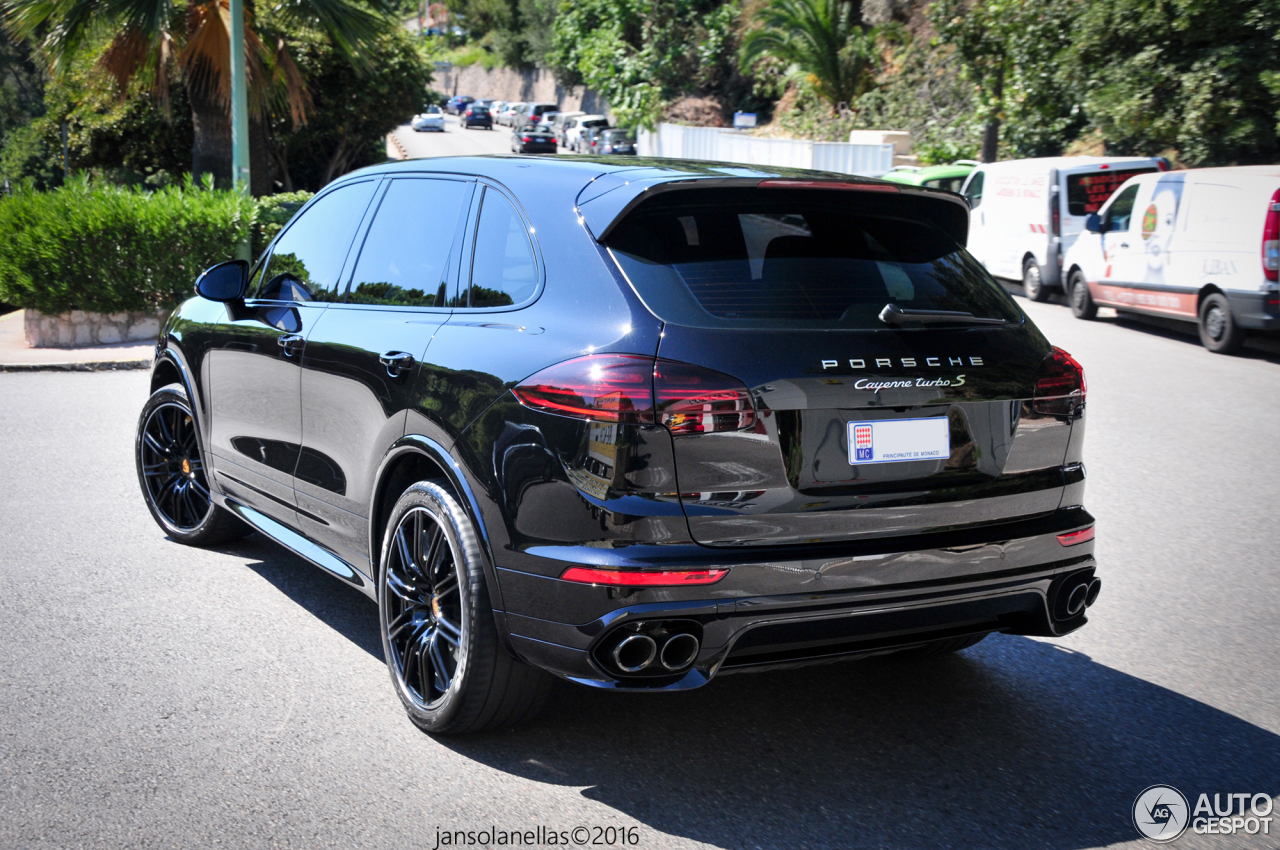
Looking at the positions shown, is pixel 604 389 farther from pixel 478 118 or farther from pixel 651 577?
pixel 478 118

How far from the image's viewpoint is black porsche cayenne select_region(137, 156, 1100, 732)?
316 cm

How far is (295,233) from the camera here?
17.2 feet

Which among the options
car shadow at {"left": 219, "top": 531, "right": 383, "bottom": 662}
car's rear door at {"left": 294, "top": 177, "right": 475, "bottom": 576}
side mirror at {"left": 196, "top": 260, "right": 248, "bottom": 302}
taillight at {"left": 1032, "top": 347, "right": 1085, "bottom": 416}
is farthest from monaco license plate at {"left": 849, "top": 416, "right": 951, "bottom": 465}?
side mirror at {"left": 196, "top": 260, "right": 248, "bottom": 302}

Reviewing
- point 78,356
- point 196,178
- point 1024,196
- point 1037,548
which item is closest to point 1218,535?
point 1037,548

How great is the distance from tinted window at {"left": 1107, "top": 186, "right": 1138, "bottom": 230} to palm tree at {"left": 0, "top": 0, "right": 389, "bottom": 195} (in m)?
10.2

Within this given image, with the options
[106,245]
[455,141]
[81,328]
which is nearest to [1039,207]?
[106,245]

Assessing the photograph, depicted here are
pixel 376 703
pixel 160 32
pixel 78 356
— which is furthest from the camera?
pixel 160 32

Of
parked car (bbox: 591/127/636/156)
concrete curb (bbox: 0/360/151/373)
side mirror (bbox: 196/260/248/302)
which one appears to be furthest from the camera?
parked car (bbox: 591/127/636/156)

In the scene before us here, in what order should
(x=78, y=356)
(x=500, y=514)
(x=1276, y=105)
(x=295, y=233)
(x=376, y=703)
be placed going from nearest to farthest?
(x=500, y=514) → (x=376, y=703) → (x=295, y=233) → (x=78, y=356) → (x=1276, y=105)

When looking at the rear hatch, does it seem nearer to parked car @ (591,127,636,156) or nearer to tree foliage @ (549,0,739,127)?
parked car @ (591,127,636,156)

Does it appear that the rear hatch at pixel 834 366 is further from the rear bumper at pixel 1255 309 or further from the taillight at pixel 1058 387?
the rear bumper at pixel 1255 309

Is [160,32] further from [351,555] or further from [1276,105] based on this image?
[1276,105]

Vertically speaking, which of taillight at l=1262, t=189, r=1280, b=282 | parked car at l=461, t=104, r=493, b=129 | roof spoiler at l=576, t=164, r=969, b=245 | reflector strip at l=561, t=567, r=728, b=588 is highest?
parked car at l=461, t=104, r=493, b=129

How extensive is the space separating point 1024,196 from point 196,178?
13036 mm
